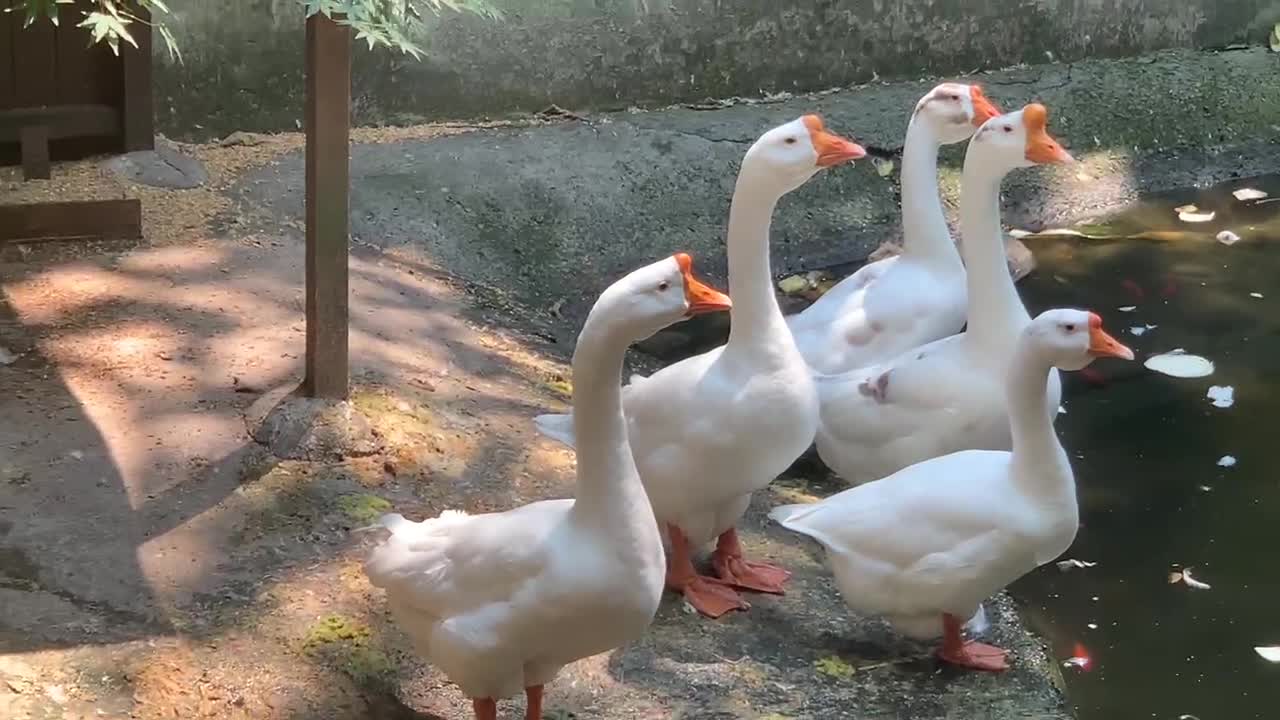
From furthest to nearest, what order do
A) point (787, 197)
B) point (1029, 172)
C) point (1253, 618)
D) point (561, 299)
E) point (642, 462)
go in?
point (1029, 172) < point (787, 197) < point (561, 299) < point (1253, 618) < point (642, 462)

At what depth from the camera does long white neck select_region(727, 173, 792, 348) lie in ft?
12.8

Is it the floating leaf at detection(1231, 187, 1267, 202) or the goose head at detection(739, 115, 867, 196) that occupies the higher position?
the goose head at detection(739, 115, 867, 196)

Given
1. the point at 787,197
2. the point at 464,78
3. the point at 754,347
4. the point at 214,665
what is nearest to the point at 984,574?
the point at 754,347

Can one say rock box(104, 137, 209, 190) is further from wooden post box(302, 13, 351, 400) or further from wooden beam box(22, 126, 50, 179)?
wooden post box(302, 13, 351, 400)

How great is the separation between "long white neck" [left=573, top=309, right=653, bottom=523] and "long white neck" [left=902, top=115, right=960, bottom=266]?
249 centimetres

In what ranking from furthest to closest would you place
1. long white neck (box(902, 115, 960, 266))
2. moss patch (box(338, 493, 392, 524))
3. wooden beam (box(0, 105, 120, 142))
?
wooden beam (box(0, 105, 120, 142))
long white neck (box(902, 115, 960, 266))
moss patch (box(338, 493, 392, 524))

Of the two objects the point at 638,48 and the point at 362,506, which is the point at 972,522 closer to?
the point at 362,506

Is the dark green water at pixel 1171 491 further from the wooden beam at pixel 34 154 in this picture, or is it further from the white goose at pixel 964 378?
the wooden beam at pixel 34 154

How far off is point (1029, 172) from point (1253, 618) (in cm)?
369

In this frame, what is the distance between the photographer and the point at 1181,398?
17.9 feet

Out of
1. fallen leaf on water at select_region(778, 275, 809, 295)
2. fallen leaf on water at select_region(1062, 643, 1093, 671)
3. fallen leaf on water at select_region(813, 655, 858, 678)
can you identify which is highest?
fallen leaf on water at select_region(778, 275, 809, 295)

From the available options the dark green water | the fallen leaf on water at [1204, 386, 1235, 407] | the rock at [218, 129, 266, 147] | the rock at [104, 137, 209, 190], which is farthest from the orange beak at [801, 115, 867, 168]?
the rock at [218, 129, 266, 147]

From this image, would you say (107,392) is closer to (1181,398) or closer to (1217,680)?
(1217,680)

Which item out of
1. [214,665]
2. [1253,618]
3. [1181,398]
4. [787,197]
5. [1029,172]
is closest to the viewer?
[214,665]
